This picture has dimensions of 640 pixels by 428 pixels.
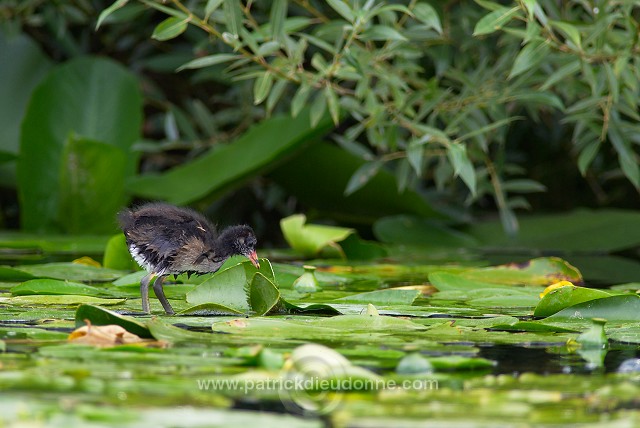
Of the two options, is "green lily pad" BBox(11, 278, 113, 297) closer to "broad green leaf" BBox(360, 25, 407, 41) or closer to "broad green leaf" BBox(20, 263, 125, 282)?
"broad green leaf" BBox(20, 263, 125, 282)

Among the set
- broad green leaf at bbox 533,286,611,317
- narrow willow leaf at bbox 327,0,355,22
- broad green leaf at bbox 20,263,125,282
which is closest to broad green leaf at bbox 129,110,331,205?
narrow willow leaf at bbox 327,0,355,22

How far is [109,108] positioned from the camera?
6574mm

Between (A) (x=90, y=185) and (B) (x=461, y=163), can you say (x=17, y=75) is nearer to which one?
(A) (x=90, y=185)

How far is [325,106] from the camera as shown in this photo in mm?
5320

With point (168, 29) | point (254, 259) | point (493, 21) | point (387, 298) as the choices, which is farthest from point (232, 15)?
point (387, 298)

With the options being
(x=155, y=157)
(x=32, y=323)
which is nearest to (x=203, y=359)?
(x=32, y=323)

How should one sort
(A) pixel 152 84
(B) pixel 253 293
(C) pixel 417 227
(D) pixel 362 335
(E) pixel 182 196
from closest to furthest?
1. (D) pixel 362 335
2. (B) pixel 253 293
3. (E) pixel 182 196
4. (C) pixel 417 227
5. (A) pixel 152 84

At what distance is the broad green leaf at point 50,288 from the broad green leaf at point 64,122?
2.91 meters

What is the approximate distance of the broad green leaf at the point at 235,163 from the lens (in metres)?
5.59

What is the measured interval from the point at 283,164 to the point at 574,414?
4.65m

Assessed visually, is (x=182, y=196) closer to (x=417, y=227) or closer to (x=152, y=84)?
(x=417, y=227)

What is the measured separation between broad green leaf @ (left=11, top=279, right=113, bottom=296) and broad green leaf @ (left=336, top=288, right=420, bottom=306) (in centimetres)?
85

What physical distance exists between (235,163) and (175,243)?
8.46ft

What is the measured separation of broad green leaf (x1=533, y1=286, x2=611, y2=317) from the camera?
2.95 meters
